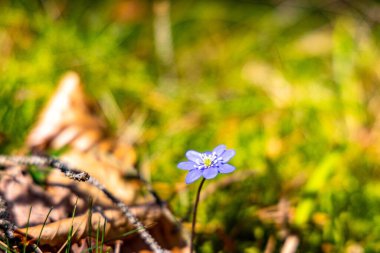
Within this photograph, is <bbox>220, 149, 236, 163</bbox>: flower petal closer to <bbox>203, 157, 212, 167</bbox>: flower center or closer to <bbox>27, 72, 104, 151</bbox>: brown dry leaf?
<bbox>203, 157, 212, 167</bbox>: flower center

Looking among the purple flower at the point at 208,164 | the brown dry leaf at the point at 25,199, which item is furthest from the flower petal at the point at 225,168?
the brown dry leaf at the point at 25,199

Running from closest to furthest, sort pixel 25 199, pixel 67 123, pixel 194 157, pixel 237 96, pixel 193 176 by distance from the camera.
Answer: pixel 193 176
pixel 194 157
pixel 25 199
pixel 67 123
pixel 237 96

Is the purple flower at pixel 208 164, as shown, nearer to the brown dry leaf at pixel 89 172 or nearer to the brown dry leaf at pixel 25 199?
the brown dry leaf at pixel 89 172

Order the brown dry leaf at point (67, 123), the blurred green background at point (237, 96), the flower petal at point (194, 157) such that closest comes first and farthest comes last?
the flower petal at point (194, 157), the blurred green background at point (237, 96), the brown dry leaf at point (67, 123)

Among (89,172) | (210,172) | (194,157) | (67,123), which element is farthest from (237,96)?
(210,172)

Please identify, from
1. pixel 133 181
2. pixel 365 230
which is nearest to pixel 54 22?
pixel 133 181

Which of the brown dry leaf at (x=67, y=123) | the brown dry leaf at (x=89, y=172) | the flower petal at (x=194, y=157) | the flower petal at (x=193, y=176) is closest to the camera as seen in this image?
the flower petal at (x=193, y=176)

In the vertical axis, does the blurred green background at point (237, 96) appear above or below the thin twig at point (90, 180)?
above

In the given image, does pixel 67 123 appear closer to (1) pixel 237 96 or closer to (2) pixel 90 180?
(2) pixel 90 180

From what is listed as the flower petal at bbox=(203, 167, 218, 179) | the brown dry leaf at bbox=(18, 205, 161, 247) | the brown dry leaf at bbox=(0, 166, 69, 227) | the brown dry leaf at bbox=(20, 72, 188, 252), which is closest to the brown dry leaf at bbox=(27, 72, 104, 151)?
the brown dry leaf at bbox=(20, 72, 188, 252)
